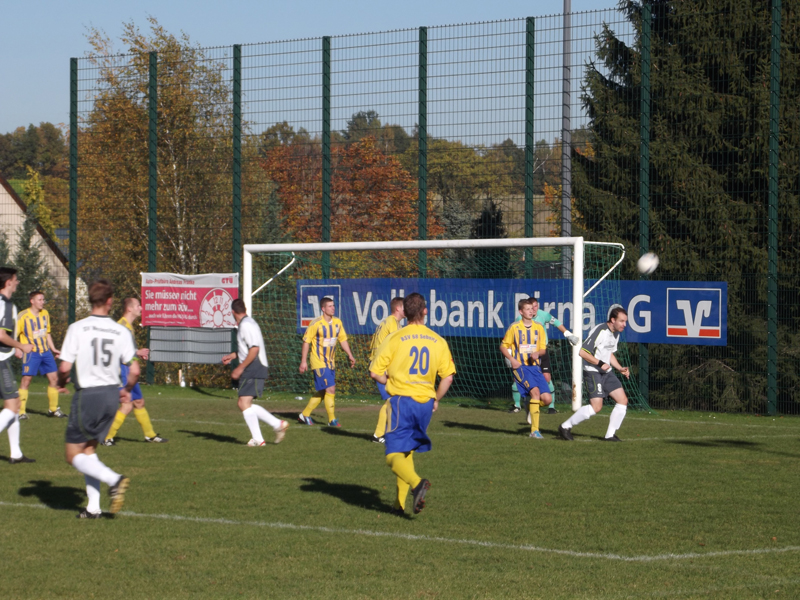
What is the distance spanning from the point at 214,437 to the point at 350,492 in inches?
186

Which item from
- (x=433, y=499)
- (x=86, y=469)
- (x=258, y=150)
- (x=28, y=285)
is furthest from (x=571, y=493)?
(x=28, y=285)

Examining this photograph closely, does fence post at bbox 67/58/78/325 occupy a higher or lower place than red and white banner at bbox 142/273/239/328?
higher

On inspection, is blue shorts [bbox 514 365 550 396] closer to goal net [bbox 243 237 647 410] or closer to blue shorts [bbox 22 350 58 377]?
goal net [bbox 243 237 647 410]

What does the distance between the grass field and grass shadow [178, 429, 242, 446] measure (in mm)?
80

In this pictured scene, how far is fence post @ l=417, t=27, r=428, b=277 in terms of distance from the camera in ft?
65.7

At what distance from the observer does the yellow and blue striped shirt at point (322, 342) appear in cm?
1452

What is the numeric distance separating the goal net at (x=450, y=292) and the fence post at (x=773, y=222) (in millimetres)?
2418

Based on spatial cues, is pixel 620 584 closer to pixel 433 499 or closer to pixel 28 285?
pixel 433 499

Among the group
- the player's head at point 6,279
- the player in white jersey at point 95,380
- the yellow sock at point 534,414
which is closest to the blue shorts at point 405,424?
the player in white jersey at point 95,380

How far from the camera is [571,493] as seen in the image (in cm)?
930

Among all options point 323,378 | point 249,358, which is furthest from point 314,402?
point 249,358

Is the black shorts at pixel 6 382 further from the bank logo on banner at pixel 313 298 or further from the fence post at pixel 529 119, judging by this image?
the fence post at pixel 529 119

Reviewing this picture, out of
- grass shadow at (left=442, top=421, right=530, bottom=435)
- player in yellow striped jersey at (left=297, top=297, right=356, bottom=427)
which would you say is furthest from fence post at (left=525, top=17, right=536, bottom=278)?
player in yellow striped jersey at (left=297, top=297, right=356, bottom=427)

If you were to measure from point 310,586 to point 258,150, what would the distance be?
1721cm
